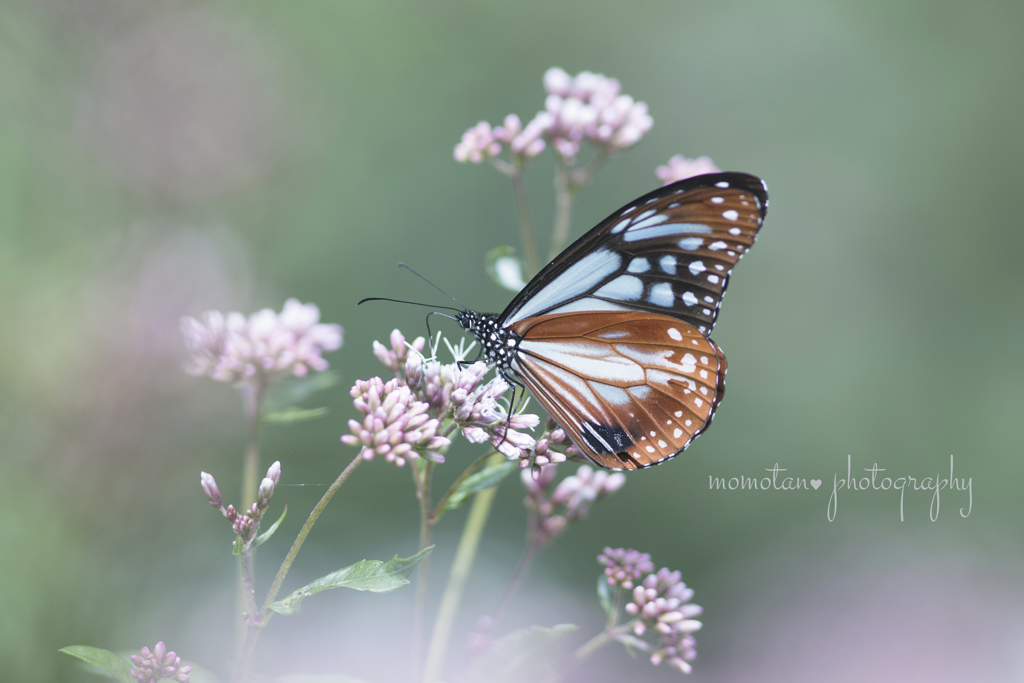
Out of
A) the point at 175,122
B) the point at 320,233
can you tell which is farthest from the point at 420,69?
the point at 175,122

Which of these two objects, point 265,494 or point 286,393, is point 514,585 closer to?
point 265,494

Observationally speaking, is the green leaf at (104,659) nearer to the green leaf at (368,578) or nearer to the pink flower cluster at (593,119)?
the green leaf at (368,578)

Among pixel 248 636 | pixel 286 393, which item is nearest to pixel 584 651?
pixel 248 636

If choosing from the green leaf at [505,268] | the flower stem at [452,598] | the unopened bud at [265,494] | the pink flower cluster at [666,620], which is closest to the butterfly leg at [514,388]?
the flower stem at [452,598]

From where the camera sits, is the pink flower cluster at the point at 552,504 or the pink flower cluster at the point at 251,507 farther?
the pink flower cluster at the point at 552,504

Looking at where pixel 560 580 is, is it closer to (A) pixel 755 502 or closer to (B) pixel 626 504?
(B) pixel 626 504

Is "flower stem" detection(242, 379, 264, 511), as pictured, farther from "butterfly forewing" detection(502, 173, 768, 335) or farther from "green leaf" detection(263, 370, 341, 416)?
"butterfly forewing" detection(502, 173, 768, 335)
